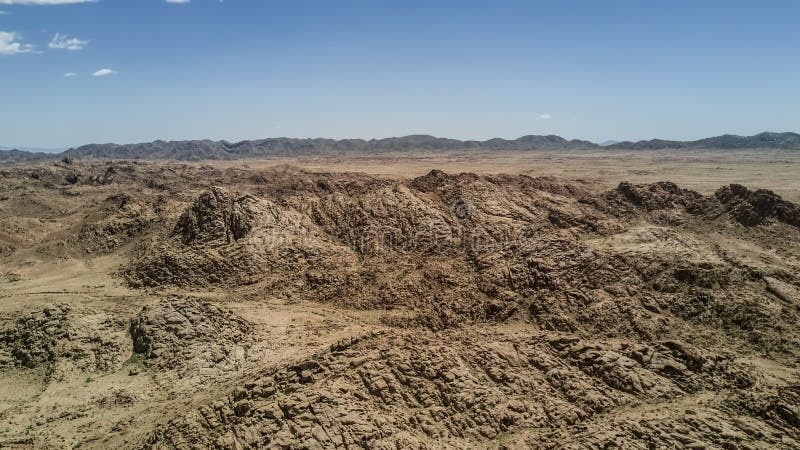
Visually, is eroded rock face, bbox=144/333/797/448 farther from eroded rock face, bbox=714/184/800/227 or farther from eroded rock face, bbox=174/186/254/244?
eroded rock face, bbox=714/184/800/227

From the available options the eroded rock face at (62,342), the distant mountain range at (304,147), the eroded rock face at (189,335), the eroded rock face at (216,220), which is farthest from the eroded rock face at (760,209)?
the distant mountain range at (304,147)

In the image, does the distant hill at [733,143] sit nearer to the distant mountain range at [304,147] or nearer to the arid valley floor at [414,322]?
the distant mountain range at [304,147]

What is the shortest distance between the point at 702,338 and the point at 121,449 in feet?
53.2

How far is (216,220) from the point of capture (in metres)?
22.0

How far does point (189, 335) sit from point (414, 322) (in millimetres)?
7431

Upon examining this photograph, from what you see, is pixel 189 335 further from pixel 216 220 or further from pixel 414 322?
pixel 216 220

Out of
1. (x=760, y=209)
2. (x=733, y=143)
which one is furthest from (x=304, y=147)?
(x=760, y=209)

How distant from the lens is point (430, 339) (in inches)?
542

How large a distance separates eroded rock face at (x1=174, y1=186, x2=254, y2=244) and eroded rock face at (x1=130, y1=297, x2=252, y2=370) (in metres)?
6.30

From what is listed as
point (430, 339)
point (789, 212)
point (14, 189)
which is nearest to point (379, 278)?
point (430, 339)

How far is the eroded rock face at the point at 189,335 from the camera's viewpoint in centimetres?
1405

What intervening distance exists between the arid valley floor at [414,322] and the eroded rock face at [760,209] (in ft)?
0.35

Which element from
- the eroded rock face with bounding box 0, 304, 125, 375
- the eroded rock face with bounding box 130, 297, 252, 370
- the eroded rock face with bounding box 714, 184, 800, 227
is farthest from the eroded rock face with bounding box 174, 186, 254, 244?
the eroded rock face with bounding box 714, 184, 800, 227

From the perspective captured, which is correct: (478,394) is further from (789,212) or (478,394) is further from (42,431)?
(789,212)
